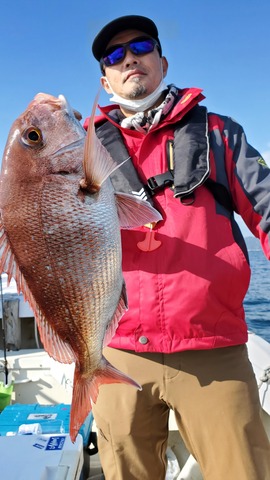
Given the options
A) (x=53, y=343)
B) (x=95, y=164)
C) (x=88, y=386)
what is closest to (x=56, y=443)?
(x=88, y=386)

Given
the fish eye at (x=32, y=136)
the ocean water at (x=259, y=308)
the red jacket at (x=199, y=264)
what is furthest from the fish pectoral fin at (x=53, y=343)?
the ocean water at (x=259, y=308)

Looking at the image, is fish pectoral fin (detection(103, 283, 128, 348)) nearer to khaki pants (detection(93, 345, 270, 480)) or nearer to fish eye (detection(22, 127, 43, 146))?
khaki pants (detection(93, 345, 270, 480))

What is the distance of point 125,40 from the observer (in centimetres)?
260

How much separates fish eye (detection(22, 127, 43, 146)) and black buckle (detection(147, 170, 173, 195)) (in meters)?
0.79

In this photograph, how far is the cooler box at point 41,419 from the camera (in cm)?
350

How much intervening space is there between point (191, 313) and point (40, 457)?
1.34 meters

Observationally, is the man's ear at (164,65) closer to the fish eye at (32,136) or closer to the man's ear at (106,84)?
the man's ear at (106,84)

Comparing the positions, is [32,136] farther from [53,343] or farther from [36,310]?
[53,343]

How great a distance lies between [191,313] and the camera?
2.26 m

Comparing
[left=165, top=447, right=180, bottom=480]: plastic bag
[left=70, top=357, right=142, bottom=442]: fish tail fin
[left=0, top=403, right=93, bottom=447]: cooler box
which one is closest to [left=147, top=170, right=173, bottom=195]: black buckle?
[left=70, top=357, right=142, bottom=442]: fish tail fin

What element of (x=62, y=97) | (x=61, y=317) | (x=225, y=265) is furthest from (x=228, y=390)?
(x=62, y=97)

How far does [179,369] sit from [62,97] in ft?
5.33

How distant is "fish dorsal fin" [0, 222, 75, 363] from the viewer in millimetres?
1772

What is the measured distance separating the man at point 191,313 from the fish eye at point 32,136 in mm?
716
